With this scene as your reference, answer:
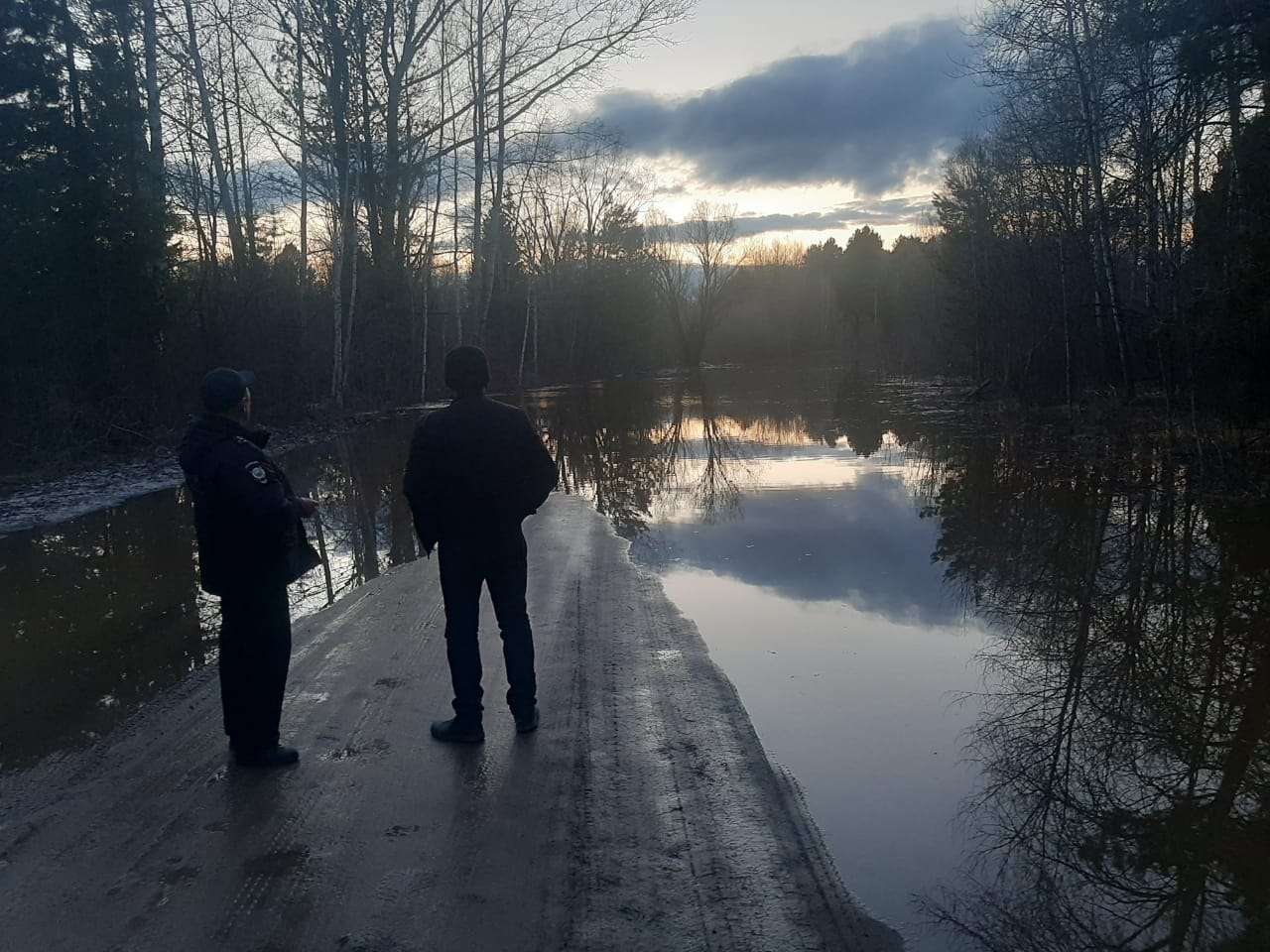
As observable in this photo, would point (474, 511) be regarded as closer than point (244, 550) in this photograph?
No

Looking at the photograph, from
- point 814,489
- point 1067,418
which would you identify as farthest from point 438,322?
point 814,489

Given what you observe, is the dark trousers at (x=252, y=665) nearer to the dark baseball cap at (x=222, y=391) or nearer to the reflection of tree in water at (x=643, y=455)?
the dark baseball cap at (x=222, y=391)

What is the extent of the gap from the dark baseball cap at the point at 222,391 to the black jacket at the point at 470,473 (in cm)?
90

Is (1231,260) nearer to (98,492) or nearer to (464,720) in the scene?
(464,720)

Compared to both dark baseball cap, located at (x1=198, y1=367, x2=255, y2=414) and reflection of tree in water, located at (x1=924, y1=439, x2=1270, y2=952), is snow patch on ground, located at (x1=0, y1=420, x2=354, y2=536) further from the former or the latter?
reflection of tree in water, located at (x1=924, y1=439, x2=1270, y2=952)

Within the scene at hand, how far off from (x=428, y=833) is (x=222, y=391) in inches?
93.7

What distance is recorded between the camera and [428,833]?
4211 mm

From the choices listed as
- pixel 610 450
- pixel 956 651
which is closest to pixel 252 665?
pixel 956 651

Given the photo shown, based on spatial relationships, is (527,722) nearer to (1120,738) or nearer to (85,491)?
(1120,738)

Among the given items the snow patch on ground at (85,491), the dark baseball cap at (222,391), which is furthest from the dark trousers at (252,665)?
the snow patch on ground at (85,491)

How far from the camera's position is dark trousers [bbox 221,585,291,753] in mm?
5039

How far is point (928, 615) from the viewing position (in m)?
7.93

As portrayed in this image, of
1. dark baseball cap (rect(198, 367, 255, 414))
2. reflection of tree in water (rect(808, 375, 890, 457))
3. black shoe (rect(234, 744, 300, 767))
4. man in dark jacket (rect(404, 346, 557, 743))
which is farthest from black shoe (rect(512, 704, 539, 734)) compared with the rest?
reflection of tree in water (rect(808, 375, 890, 457))

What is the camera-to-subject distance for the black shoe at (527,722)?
5.36 m
